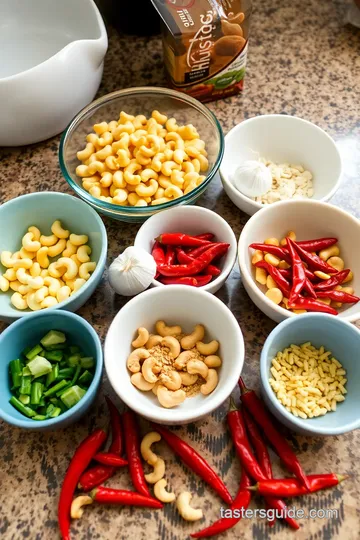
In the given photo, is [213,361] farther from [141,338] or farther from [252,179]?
[252,179]

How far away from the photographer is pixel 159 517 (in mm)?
820

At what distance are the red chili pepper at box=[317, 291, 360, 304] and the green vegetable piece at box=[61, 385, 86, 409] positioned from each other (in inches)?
19.5

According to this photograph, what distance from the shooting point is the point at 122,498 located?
815 mm

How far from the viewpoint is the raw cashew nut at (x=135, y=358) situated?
2.93ft

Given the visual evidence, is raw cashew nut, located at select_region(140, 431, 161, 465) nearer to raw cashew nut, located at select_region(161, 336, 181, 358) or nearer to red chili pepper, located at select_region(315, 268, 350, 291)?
raw cashew nut, located at select_region(161, 336, 181, 358)

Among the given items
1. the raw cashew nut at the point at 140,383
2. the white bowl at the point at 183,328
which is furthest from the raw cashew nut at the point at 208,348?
the raw cashew nut at the point at 140,383

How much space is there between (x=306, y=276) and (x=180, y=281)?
255 mm

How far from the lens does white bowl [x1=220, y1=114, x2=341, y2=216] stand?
3.71 ft

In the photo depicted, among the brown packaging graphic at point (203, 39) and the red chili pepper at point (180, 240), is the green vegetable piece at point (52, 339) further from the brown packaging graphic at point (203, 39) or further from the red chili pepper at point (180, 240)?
the brown packaging graphic at point (203, 39)

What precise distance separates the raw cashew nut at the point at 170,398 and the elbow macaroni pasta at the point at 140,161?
0.42 metres

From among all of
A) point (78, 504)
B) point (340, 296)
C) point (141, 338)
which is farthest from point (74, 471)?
point (340, 296)

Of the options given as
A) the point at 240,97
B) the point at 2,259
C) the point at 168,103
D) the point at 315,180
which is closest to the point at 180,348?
the point at 2,259

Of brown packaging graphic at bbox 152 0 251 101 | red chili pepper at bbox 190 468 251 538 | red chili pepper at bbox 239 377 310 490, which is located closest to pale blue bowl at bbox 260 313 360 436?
red chili pepper at bbox 239 377 310 490

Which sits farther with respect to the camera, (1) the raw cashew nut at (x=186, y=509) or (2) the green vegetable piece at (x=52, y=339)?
(2) the green vegetable piece at (x=52, y=339)
